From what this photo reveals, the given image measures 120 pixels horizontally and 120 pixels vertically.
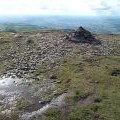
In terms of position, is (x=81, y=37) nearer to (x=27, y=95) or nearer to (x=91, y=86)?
(x=91, y=86)

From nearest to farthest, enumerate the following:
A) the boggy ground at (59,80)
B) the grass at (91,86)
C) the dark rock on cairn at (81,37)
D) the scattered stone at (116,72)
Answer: the grass at (91,86)
the boggy ground at (59,80)
the scattered stone at (116,72)
the dark rock on cairn at (81,37)

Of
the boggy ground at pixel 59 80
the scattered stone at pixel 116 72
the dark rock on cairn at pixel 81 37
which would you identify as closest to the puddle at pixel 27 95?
the boggy ground at pixel 59 80

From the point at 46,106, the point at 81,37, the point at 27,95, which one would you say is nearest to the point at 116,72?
the point at 27,95

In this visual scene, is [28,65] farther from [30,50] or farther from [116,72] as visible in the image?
[116,72]

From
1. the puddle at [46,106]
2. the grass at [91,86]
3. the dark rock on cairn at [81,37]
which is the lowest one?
the puddle at [46,106]

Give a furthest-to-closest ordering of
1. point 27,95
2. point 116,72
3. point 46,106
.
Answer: point 116,72 < point 27,95 < point 46,106

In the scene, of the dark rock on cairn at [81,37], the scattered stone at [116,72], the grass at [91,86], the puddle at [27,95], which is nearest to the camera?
the grass at [91,86]

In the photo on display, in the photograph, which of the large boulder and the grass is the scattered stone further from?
the large boulder

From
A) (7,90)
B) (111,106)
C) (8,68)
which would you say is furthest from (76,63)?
(111,106)

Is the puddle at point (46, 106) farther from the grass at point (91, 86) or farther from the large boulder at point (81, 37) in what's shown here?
the large boulder at point (81, 37)
